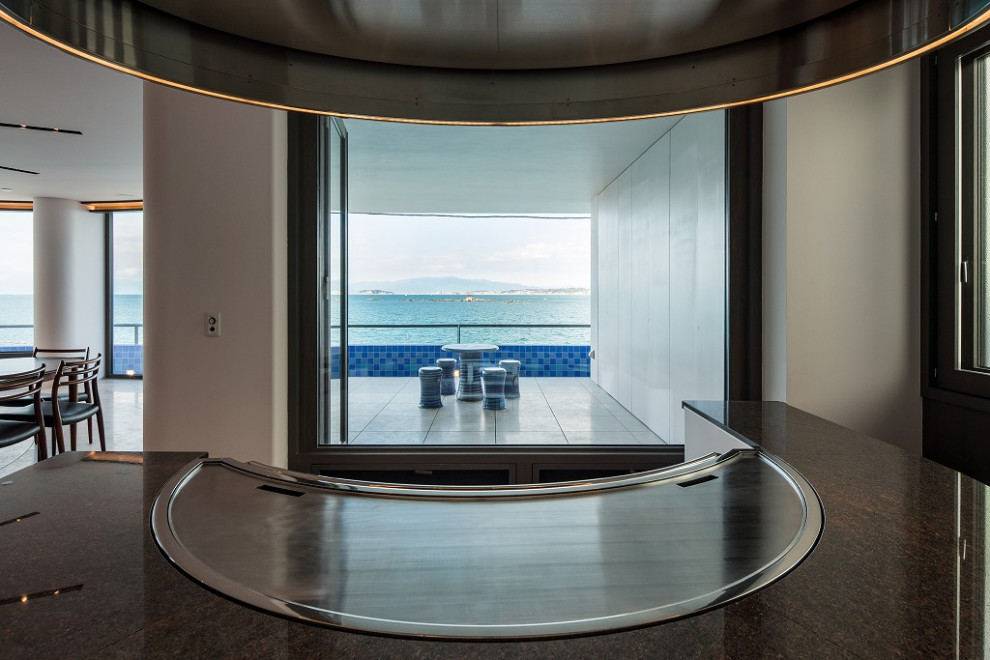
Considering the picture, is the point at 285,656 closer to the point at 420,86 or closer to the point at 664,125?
the point at 420,86

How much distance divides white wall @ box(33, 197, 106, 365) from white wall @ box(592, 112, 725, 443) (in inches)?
275

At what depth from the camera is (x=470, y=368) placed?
122 inches

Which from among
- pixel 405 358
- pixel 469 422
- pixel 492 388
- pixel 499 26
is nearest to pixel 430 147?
pixel 405 358

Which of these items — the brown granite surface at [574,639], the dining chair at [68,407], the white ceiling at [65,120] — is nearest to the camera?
the brown granite surface at [574,639]

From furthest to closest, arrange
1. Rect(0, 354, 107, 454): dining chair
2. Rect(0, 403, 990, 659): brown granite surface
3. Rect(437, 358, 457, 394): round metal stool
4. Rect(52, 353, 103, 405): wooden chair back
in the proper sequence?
1. Rect(52, 353, 103, 405): wooden chair back
2. Rect(0, 354, 107, 454): dining chair
3. Rect(437, 358, 457, 394): round metal stool
4. Rect(0, 403, 990, 659): brown granite surface

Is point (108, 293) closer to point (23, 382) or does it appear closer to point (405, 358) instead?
point (23, 382)

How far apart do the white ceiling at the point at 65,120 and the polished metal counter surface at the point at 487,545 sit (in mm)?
2908

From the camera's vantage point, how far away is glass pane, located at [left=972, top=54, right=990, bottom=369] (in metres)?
2.21

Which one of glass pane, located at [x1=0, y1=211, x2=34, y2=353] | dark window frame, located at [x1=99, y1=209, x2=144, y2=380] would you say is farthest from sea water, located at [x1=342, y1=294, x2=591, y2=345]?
glass pane, located at [x1=0, y1=211, x2=34, y2=353]

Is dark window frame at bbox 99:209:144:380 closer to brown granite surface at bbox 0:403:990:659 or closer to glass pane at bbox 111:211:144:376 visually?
glass pane at bbox 111:211:144:376

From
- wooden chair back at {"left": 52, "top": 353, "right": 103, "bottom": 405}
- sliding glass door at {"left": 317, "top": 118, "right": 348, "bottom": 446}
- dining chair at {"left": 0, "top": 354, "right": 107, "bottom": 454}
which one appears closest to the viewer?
sliding glass door at {"left": 317, "top": 118, "right": 348, "bottom": 446}

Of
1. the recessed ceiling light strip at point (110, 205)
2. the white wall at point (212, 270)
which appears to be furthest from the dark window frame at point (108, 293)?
the white wall at point (212, 270)

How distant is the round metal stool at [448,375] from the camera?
307 centimetres

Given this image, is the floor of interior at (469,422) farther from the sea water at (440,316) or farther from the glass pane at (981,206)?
the glass pane at (981,206)
